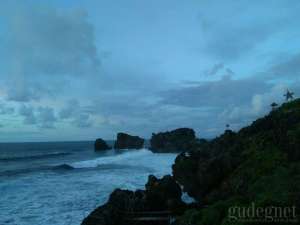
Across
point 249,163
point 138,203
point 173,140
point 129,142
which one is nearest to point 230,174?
point 249,163

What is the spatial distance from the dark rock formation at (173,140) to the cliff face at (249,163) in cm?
7146

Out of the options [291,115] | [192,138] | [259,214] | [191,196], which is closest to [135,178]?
[191,196]

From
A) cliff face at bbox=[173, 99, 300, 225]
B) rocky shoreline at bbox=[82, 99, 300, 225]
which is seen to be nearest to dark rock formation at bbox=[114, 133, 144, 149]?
cliff face at bbox=[173, 99, 300, 225]

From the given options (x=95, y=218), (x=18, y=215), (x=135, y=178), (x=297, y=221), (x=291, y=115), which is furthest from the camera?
(x=135, y=178)

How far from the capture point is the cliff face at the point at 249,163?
19.1 meters

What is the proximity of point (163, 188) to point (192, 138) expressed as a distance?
284ft

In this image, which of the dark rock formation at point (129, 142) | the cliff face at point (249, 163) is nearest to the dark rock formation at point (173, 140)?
the dark rock formation at point (129, 142)

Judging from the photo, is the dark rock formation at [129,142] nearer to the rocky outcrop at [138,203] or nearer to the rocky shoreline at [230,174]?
the rocky shoreline at [230,174]

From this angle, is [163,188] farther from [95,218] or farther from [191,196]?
[95,218]

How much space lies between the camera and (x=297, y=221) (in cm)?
1079

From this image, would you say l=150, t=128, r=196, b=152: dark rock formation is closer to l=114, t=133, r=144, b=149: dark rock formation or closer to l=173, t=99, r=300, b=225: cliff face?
l=114, t=133, r=144, b=149: dark rock formation

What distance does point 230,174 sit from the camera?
26.3 meters

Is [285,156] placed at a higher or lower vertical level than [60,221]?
higher

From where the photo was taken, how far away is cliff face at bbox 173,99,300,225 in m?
19.1
